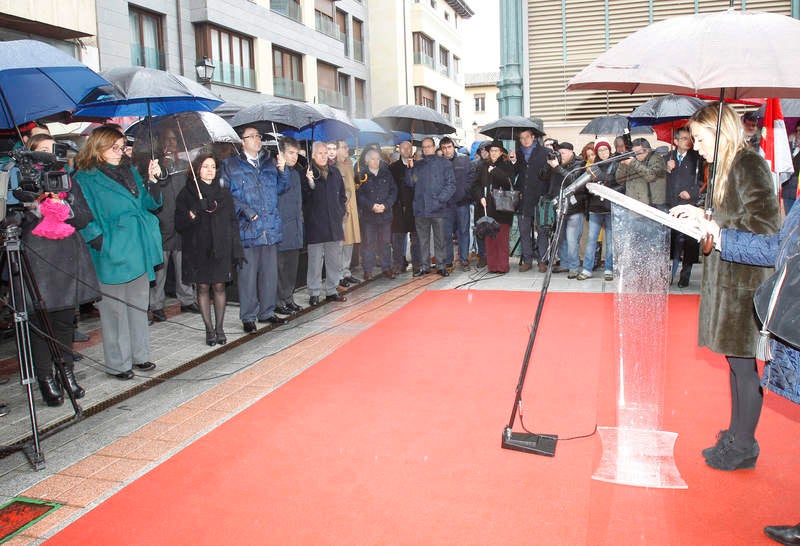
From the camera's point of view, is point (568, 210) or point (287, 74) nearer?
point (568, 210)

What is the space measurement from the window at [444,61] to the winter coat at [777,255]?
41957 millimetres

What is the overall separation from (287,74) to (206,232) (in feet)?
70.6

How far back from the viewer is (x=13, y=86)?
5.89m

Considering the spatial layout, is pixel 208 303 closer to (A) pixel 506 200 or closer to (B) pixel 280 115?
(B) pixel 280 115

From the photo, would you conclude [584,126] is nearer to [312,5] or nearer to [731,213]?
[731,213]

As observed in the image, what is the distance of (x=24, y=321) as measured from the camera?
4.33 metres

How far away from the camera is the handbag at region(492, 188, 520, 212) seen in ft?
34.4

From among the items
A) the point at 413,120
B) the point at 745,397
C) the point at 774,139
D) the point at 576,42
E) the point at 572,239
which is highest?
the point at 576,42

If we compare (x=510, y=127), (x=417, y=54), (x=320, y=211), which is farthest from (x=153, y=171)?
(x=417, y=54)

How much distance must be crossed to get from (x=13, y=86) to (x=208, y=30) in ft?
56.2

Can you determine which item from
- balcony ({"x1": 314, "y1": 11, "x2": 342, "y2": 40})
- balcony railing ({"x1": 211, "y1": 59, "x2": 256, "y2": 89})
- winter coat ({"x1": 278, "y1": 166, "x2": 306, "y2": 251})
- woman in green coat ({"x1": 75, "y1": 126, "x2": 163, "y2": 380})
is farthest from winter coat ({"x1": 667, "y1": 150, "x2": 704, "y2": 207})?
balcony ({"x1": 314, "y1": 11, "x2": 342, "y2": 40})

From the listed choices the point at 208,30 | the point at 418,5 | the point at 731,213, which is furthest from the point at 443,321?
the point at 418,5

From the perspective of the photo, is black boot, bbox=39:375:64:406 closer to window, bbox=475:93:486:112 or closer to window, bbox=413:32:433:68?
window, bbox=413:32:433:68

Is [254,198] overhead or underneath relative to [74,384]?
overhead
